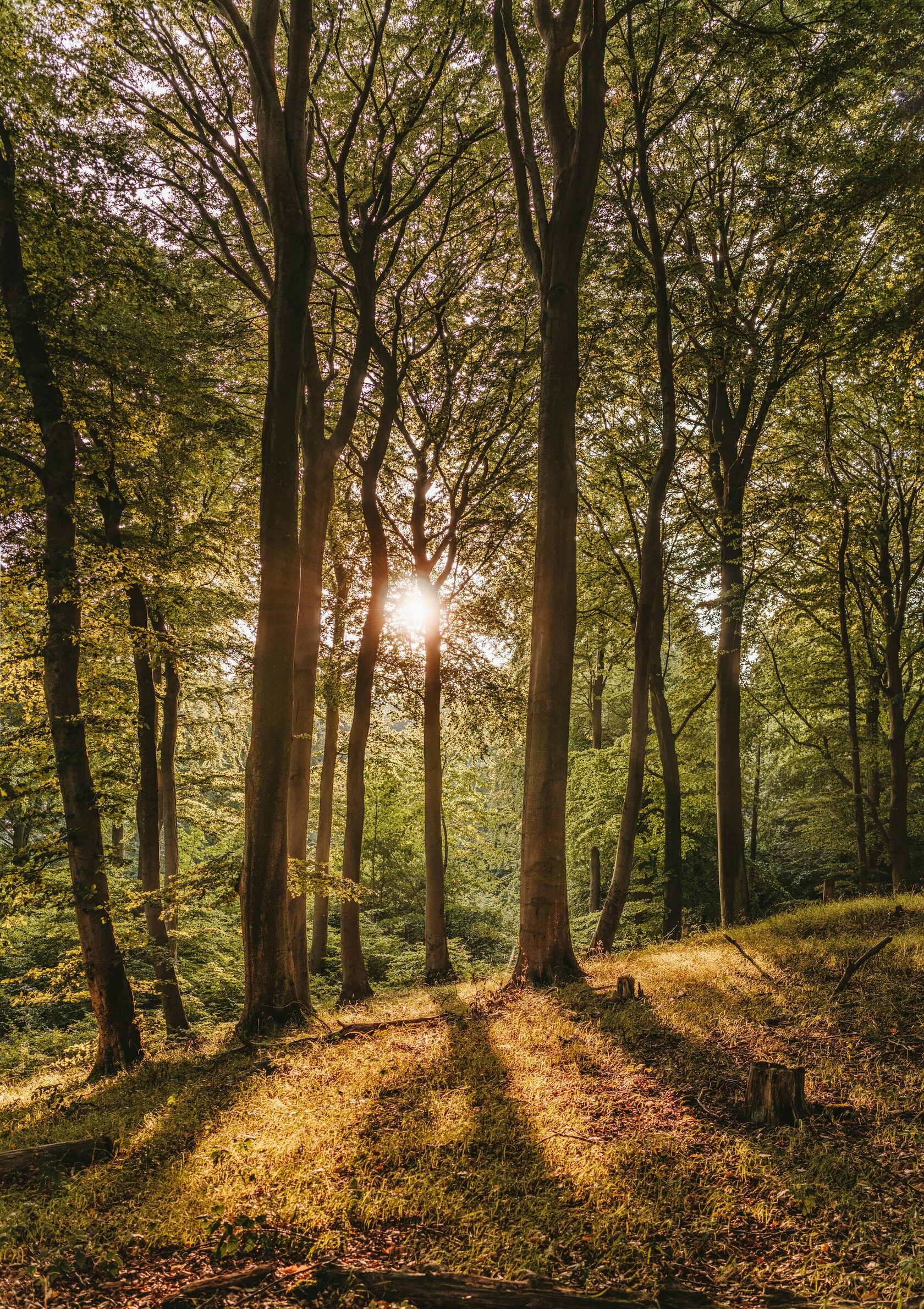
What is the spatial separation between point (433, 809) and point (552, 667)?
6.65 metres

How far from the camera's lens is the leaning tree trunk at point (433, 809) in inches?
524

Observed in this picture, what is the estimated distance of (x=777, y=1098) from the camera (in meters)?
3.84

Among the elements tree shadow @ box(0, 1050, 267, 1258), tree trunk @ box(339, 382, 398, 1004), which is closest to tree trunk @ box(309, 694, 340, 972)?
tree trunk @ box(339, 382, 398, 1004)

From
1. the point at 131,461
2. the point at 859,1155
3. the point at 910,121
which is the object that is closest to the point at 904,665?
the point at 910,121

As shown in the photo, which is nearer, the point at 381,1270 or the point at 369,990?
the point at 381,1270

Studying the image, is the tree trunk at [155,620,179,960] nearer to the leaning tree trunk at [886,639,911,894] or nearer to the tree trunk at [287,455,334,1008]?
the tree trunk at [287,455,334,1008]

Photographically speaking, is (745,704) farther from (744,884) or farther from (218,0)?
(218,0)

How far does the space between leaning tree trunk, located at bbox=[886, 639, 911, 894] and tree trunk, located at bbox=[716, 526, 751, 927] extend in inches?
145

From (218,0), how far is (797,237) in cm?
928

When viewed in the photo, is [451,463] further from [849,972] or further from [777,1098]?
[777,1098]

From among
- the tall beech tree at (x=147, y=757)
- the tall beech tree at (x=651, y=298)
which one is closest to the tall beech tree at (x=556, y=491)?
the tall beech tree at (x=651, y=298)

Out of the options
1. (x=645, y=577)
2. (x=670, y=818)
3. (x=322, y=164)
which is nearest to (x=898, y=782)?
(x=670, y=818)

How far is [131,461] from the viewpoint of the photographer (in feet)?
33.0

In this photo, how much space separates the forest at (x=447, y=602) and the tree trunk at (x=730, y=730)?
0.11m
